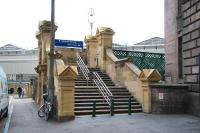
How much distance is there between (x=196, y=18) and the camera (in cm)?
1825

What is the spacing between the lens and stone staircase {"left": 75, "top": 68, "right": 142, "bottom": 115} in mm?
19500

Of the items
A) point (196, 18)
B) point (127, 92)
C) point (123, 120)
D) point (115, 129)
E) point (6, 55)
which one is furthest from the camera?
point (6, 55)

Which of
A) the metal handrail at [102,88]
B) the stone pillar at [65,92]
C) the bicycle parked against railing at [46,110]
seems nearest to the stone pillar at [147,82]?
the metal handrail at [102,88]

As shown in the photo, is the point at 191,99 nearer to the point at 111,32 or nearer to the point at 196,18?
the point at 196,18

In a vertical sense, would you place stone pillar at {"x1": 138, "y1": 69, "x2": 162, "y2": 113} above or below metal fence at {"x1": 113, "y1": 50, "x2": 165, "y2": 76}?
below

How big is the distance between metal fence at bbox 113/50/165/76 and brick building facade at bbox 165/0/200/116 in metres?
5.45

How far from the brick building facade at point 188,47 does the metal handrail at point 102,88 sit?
3982mm

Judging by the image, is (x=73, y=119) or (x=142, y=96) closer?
(x=73, y=119)

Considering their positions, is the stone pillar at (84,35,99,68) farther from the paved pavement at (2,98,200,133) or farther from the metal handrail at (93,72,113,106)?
the paved pavement at (2,98,200,133)

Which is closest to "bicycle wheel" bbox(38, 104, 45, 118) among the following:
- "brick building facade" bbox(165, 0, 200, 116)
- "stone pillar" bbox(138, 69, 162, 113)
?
"stone pillar" bbox(138, 69, 162, 113)

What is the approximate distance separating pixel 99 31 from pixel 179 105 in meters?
9.73

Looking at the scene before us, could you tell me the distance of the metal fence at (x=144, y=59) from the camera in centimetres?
2884

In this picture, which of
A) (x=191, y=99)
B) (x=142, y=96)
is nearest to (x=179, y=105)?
(x=191, y=99)

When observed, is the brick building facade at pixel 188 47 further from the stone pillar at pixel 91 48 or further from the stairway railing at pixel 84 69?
the stone pillar at pixel 91 48
